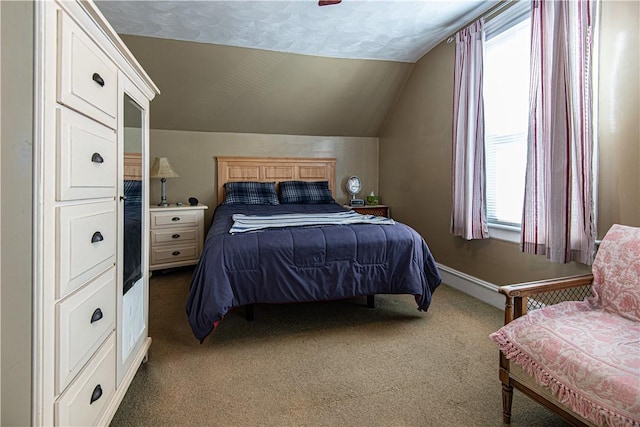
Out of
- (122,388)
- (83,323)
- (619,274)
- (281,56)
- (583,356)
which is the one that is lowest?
(122,388)

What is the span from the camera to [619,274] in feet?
4.77

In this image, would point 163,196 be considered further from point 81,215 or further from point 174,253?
point 81,215

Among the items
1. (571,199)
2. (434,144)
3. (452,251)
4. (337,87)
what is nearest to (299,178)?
(337,87)

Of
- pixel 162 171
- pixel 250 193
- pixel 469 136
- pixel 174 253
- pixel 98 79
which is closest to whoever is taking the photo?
pixel 98 79

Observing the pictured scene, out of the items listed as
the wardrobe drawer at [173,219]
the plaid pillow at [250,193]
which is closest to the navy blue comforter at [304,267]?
the wardrobe drawer at [173,219]

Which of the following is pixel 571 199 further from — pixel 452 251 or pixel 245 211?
pixel 245 211

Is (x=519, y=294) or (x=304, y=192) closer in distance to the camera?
(x=519, y=294)

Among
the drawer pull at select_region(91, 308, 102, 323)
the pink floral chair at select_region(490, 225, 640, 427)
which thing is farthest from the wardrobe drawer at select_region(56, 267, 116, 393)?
the pink floral chair at select_region(490, 225, 640, 427)

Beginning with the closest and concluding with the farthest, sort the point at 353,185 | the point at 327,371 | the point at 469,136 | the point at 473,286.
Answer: the point at 327,371
the point at 469,136
the point at 473,286
the point at 353,185

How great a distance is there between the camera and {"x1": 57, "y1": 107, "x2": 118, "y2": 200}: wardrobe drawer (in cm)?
93

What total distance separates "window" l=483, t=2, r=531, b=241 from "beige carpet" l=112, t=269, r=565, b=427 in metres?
0.90

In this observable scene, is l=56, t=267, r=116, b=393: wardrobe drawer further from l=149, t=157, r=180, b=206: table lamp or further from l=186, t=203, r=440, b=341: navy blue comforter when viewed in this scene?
l=149, t=157, r=180, b=206: table lamp

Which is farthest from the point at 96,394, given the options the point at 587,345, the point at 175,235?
the point at 175,235

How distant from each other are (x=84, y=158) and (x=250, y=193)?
10.6 feet
